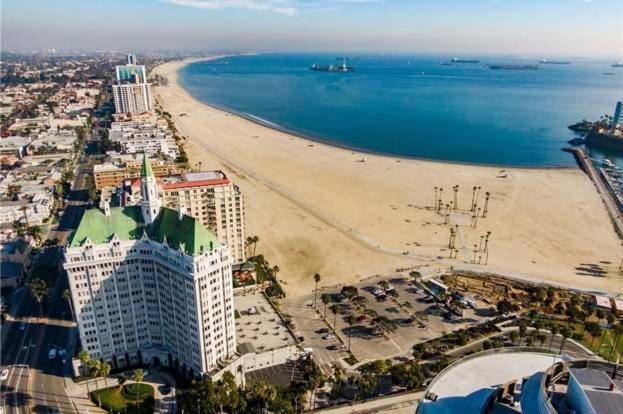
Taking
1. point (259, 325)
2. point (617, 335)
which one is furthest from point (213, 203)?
point (617, 335)

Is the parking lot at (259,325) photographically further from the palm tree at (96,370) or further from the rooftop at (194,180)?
the rooftop at (194,180)

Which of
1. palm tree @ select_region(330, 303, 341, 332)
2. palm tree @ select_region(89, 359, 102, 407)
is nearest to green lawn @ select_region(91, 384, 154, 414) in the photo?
palm tree @ select_region(89, 359, 102, 407)

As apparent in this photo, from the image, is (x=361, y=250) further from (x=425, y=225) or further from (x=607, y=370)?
(x=607, y=370)

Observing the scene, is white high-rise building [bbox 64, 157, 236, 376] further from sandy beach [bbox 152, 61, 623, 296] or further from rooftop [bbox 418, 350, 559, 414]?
rooftop [bbox 418, 350, 559, 414]

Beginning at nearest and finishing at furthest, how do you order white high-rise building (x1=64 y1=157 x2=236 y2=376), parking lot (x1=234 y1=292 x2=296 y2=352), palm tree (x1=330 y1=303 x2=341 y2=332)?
white high-rise building (x1=64 y1=157 x2=236 y2=376) → parking lot (x1=234 y1=292 x2=296 y2=352) → palm tree (x1=330 y1=303 x2=341 y2=332)

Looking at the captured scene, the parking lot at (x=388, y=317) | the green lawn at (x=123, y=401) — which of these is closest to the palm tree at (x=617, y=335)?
the parking lot at (x=388, y=317)

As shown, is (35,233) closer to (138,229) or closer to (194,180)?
(194,180)
